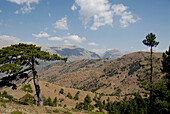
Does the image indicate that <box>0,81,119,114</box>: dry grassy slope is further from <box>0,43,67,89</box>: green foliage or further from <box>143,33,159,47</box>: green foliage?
<box>143,33,159,47</box>: green foliage

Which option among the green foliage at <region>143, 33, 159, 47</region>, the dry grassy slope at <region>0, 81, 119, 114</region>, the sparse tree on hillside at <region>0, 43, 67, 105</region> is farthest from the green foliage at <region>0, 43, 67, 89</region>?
the green foliage at <region>143, 33, 159, 47</region>

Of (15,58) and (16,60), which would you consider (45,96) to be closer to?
(15,58)

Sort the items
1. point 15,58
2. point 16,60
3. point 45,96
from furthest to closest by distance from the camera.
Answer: point 45,96 < point 15,58 < point 16,60

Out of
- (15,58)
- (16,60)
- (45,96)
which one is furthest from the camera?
(45,96)

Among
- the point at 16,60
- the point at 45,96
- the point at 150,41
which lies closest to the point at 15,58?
the point at 16,60

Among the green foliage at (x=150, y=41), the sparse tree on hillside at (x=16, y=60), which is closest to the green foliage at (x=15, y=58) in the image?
the sparse tree on hillside at (x=16, y=60)

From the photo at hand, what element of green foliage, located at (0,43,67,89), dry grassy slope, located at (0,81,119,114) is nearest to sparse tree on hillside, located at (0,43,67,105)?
green foliage, located at (0,43,67,89)

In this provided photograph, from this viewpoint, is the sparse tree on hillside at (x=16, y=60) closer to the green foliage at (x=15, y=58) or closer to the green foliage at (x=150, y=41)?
the green foliage at (x=15, y=58)

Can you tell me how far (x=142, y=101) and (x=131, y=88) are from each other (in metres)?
104

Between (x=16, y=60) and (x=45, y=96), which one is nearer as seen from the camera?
(x=16, y=60)

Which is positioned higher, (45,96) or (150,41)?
(150,41)

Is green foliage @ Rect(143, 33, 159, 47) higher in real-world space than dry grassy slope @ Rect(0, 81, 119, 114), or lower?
higher

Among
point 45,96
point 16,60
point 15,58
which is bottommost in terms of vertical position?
point 45,96

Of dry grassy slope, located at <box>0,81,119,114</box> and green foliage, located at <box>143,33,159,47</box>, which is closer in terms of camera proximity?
dry grassy slope, located at <box>0,81,119,114</box>
